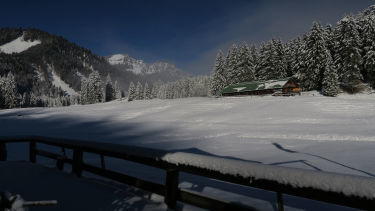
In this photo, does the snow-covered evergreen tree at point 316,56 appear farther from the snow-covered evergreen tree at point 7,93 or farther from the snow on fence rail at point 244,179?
the snow-covered evergreen tree at point 7,93

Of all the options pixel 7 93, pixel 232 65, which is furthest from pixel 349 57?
pixel 7 93

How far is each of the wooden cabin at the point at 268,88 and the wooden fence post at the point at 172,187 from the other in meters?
46.8

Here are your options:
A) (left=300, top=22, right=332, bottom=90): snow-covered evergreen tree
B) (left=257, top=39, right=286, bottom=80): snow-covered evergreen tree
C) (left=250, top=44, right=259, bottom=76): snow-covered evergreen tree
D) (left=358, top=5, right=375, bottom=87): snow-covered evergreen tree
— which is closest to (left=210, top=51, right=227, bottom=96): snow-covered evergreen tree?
(left=250, top=44, right=259, bottom=76): snow-covered evergreen tree

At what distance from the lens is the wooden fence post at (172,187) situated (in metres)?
4.06

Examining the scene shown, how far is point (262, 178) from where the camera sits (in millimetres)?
2840

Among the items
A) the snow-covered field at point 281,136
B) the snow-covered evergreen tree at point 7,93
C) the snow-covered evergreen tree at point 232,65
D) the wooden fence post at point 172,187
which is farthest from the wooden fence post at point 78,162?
the snow-covered evergreen tree at point 7,93

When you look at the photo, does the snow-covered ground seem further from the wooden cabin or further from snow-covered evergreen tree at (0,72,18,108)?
snow-covered evergreen tree at (0,72,18,108)

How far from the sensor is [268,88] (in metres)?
54.2

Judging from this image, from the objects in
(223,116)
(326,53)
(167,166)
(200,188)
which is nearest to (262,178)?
(167,166)

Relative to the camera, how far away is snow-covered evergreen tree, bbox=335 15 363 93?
48031mm

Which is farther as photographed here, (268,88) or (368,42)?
(268,88)

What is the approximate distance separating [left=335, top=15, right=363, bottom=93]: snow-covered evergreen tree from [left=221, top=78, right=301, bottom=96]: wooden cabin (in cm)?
910

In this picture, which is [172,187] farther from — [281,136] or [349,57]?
[349,57]

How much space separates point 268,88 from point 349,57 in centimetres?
1656
